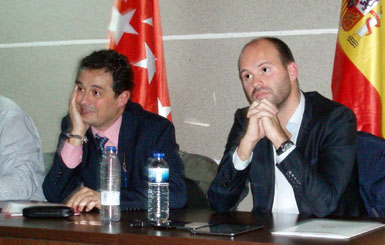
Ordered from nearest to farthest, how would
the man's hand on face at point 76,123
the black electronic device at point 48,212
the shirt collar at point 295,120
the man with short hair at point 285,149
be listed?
the black electronic device at point 48,212 → the man with short hair at point 285,149 → the shirt collar at point 295,120 → the man's hand on face at point 76,123

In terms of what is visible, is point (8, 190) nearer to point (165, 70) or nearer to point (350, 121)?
point (165, 70)

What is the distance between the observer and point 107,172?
212 cm

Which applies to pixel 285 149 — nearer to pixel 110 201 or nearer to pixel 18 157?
pixel 110 201

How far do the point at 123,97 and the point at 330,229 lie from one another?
59.1 inches

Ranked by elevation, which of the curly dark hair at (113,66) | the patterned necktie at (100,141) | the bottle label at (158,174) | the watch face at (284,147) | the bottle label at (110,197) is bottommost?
the bottle label at (110,197)

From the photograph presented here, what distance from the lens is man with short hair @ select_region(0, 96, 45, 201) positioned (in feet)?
8.18

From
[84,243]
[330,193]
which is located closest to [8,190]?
[84,243]

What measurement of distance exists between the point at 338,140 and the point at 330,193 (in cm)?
23

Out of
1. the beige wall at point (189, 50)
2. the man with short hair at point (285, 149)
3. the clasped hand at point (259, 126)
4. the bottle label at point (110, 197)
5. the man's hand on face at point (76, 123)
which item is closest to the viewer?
the bottle label at point (110, 197)

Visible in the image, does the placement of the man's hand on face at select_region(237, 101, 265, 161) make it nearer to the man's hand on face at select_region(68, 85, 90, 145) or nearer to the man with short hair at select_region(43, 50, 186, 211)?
the man with short hair at select_region(43, 50, 186, 211)

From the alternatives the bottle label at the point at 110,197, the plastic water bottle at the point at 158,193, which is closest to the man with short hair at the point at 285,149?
the plastic water bottle at the point at 158,193

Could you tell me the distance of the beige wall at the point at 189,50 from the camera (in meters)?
3.21

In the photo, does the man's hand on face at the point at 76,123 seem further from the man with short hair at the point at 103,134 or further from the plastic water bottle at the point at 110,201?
the plastic water bottle at the point at 110,201

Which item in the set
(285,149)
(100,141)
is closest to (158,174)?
(285,149)
